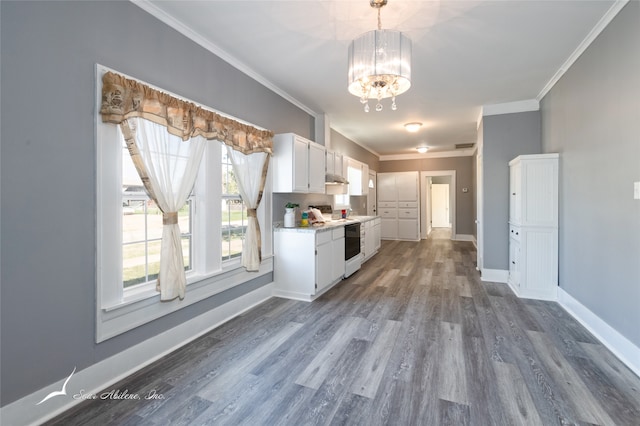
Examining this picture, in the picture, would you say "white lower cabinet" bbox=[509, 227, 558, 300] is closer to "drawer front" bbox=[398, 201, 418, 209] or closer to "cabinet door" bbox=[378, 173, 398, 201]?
"drawer front" bbox=[398, 201, 418, 209]

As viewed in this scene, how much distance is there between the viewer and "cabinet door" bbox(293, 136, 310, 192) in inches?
149

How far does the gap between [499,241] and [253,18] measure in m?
4.46

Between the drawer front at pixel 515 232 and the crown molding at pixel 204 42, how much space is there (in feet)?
11.7

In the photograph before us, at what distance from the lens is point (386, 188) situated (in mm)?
9344

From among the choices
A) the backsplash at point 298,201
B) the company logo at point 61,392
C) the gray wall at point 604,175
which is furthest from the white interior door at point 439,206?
the company logo at point 61,392

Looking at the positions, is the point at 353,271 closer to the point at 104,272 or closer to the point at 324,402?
the point at 324,402

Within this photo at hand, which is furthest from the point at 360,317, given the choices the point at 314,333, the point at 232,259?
the point at 232,259

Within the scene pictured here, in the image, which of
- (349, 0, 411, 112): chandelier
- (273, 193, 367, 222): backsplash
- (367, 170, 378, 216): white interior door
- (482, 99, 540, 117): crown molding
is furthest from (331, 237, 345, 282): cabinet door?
(367, 170, 378, 216): white interior door

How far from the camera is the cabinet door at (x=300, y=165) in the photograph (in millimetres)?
3787

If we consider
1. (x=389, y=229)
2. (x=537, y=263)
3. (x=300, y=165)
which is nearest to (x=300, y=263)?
(x=300, y=165)

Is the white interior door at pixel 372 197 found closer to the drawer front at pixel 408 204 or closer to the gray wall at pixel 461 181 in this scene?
the drawer front at pixel 408 204

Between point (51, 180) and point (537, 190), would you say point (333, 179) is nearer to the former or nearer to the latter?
point (537, 190)

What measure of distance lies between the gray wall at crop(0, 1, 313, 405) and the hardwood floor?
1.38ft

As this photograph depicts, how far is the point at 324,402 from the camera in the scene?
1.85 meters
